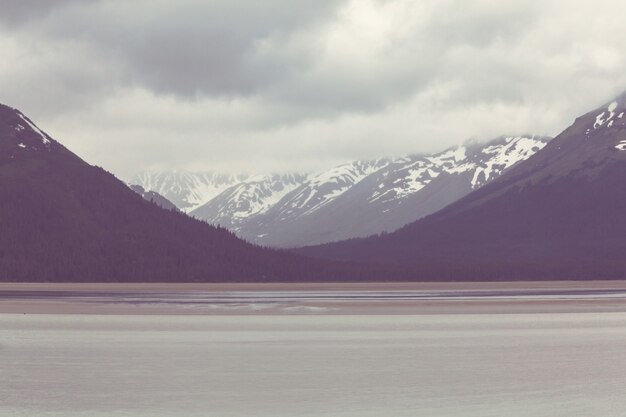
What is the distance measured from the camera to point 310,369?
2899 inches

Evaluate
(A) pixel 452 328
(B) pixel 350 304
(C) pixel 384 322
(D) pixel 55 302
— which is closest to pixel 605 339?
(A) pixel 452 328

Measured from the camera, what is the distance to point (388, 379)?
6838 centimetres

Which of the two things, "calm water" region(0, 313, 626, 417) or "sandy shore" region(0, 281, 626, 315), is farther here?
"sandy shore" region(0, 281, 626, 315)

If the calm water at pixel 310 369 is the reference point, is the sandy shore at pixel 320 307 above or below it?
above

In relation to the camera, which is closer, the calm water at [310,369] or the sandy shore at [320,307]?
the calm water at [310,369]

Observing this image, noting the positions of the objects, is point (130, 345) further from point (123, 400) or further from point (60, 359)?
point (123, 400)

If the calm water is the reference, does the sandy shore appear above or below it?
above

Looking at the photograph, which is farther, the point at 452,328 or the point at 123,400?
the point at 452,328

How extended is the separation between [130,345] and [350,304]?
257ft

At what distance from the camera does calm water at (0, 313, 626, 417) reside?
56875 millimetres

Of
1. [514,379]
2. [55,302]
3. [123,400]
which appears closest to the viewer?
[123,400]

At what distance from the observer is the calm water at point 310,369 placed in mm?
56875

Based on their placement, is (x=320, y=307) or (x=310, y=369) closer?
(x=310, y=369)

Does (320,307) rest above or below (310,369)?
above
